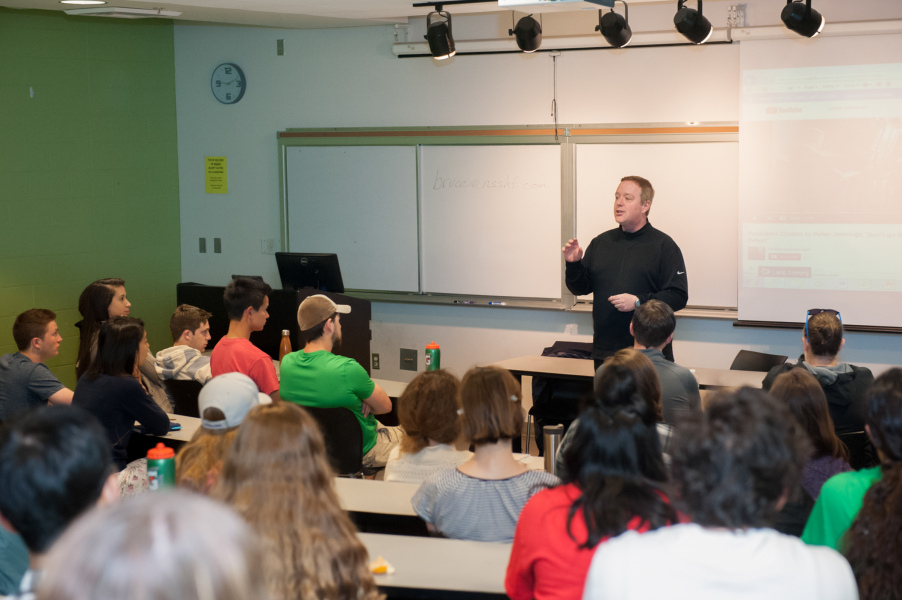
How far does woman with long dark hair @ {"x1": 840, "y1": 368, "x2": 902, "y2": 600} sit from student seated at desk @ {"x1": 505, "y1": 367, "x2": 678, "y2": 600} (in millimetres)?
363

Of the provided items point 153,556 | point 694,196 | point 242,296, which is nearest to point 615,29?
point 694,196

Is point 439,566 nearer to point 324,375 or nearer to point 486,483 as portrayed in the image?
point 486,483

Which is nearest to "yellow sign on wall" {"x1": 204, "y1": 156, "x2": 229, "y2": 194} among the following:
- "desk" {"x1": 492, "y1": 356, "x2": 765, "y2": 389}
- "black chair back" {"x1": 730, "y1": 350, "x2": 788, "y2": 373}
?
"desk" {"x1": 492, "y1": 356, "x2": 765, "y2": 389}

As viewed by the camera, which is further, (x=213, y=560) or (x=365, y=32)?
(x=365, y=32)

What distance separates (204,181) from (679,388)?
486cm

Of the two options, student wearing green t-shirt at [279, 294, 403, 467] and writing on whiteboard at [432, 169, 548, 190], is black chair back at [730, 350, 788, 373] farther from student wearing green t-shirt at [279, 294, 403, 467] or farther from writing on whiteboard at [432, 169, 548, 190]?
student wearing green t-shirt at [279, 294, 403, 467]

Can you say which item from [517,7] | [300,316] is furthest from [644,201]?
[300,316]

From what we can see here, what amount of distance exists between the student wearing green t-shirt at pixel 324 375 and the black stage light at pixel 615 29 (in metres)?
2.52

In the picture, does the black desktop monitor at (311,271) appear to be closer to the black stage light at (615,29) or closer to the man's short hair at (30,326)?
the man's short hair at (30,326)

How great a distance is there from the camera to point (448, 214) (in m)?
6.13

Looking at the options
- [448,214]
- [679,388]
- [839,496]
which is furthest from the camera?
[448,214]

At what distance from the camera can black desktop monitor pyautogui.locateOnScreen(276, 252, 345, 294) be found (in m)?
5.39

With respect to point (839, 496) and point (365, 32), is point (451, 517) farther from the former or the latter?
point (365, 32)

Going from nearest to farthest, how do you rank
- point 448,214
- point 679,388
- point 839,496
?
point 839,496 → point 679,388 → point 448,214
